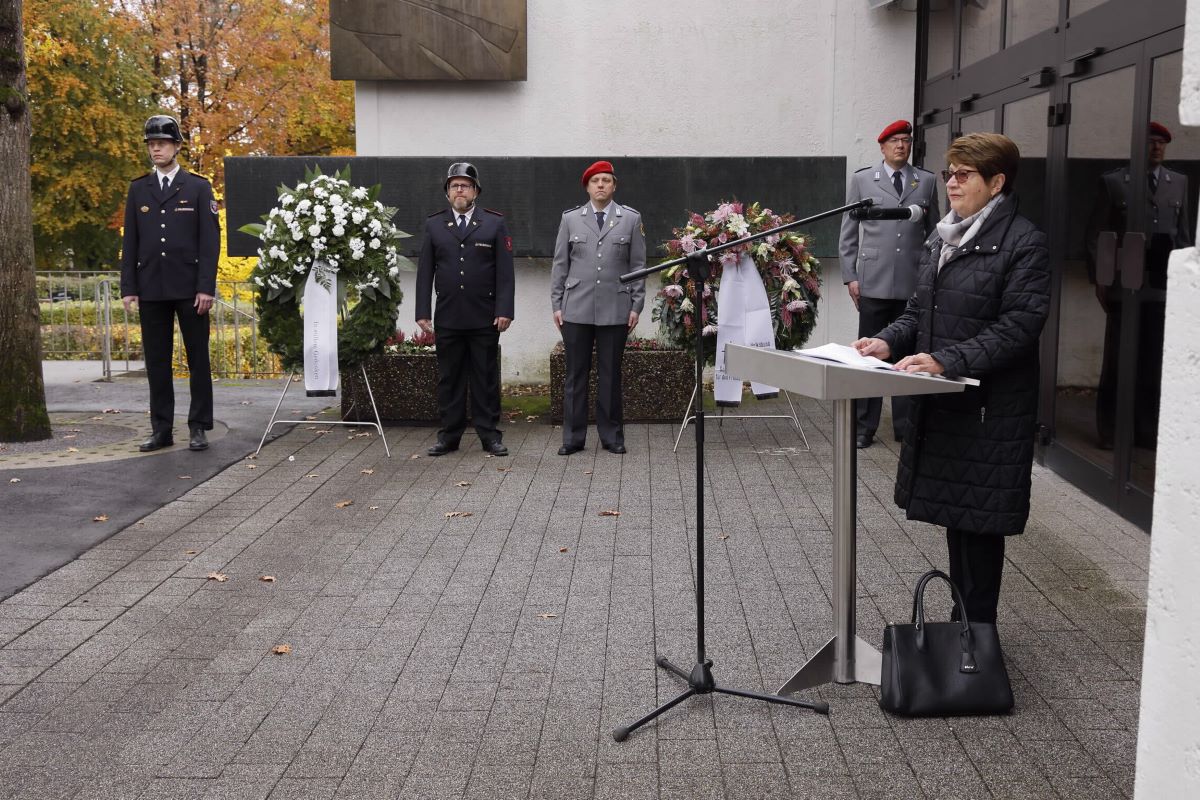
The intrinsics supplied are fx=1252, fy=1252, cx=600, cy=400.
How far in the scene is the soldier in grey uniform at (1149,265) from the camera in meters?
6.52

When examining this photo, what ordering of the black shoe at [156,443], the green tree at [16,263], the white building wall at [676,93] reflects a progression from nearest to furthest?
the black shoe at [156,443] < the green tree at [16,263] < the white building wall at [676,93]

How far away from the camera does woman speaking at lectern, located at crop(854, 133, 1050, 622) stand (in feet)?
14.0

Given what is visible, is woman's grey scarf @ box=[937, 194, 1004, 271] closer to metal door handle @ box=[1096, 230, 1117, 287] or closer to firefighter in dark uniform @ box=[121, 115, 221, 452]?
metal door handle @ box=[1096, 230, 1117, 287]

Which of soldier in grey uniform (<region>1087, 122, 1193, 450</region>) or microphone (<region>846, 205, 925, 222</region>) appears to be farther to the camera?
soldier in grey uniform (<region>1087, 122, 1193, 450</region>)

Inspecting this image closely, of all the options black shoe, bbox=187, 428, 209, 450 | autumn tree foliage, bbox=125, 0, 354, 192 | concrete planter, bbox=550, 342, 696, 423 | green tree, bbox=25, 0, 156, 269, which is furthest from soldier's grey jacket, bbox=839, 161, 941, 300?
green tree, bbox=25, 0, 156, 269

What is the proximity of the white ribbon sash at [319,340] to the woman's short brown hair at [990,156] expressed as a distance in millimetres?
5945

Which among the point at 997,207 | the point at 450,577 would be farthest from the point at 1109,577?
the point at 450,577

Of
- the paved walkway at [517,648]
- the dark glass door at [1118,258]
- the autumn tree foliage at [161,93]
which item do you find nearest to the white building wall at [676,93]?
the dark glass door at [1118,258]

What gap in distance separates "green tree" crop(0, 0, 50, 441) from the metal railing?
4.63 meters

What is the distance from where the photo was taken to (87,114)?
3031cm

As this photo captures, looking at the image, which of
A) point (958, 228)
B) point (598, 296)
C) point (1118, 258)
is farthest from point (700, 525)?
point (598, 296)

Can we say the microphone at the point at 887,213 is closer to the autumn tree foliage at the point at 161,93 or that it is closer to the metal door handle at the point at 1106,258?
the metal door handle at the point at 1106,258

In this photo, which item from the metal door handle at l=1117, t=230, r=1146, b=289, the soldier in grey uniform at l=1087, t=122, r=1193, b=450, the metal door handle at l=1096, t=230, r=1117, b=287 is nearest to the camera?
the soldier in grey uniform at l=1087, t=122, r=1193, b=450

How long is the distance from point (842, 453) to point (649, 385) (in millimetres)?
6521
